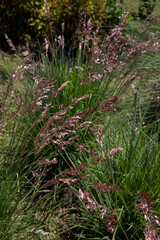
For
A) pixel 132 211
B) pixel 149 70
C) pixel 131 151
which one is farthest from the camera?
pixel 149 70

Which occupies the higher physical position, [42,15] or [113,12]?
[42,15]

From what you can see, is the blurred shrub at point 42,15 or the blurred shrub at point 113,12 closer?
the blurred shrub at point 42,15

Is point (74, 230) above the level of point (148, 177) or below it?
below

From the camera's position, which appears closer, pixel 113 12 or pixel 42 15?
pixel 42 15

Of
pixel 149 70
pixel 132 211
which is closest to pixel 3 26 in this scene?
pixel 149 70

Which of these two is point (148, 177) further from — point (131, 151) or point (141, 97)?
point (141, 97)

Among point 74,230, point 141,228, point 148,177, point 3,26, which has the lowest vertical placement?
point 74,230

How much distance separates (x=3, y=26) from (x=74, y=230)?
14.7 ft

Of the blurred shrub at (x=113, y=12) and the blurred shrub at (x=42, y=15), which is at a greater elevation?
the blurred shrub at (x=42, y=15)

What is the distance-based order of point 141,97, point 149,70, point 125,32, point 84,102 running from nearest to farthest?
point 84,102
point 141,97
point 149,70
point 125,32

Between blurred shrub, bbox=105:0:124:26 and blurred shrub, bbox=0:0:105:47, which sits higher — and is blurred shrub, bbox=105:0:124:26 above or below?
below

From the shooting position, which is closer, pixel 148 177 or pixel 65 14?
pixel 148 177

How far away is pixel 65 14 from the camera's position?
205 inches

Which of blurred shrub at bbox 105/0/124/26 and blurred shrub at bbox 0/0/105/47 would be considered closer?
blurred shrub at bbox 0/0/105/47
